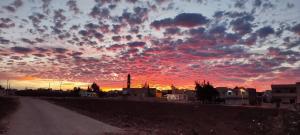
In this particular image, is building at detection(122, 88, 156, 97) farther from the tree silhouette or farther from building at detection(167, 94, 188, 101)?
the tree silhouette

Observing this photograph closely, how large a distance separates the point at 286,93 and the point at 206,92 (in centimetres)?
2518

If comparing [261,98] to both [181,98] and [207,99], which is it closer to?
[207,99]

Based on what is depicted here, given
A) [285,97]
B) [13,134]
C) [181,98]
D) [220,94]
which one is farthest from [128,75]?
[13,134]

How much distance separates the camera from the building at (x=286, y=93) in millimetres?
107463

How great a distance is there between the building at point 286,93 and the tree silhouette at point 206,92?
63.9 ft

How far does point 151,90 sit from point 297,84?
101907 millimetres

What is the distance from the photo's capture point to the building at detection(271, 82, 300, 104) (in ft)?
353

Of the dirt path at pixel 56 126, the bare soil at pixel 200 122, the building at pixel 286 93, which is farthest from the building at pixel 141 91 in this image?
the dirt path at pixel 56 126

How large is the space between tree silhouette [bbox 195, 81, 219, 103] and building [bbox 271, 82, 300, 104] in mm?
19474

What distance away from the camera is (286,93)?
369ft

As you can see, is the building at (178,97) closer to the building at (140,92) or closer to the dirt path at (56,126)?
the building at (140,92)

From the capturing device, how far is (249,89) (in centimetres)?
12769

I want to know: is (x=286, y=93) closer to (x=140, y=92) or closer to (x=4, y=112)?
(x=140, y=92)

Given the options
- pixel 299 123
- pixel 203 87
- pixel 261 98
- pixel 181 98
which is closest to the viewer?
pixel 299 123
